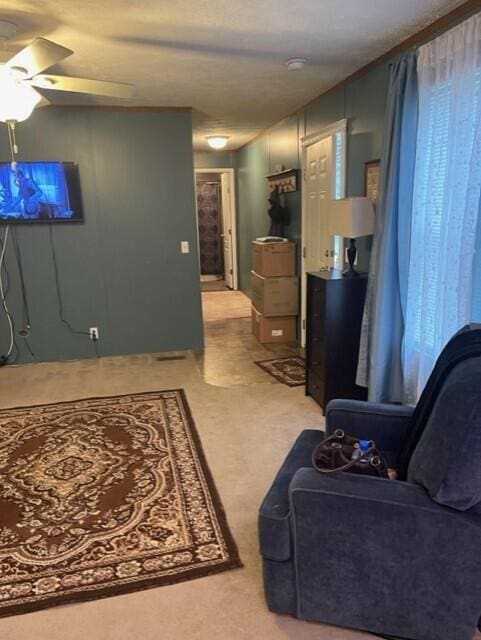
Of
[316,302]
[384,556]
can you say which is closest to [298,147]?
[316,302]

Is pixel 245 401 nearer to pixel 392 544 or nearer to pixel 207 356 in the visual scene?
pixel 207 356

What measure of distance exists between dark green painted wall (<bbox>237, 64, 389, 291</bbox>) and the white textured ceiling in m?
0.18

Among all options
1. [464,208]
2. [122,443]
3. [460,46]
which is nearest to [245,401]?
[122,443]

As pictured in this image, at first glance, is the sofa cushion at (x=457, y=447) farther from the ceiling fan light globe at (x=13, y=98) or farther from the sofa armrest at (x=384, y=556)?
the ceiling fan light globe at (x=13, y=98)

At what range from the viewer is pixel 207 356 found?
476cm

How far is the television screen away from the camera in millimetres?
4266

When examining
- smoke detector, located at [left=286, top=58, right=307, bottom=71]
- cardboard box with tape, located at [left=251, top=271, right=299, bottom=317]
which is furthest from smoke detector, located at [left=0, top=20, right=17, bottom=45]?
cardboard box with tape, located at [left=251, top=271, right=299, bottom=317]

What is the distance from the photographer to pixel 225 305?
7363mm

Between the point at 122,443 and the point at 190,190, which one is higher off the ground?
the point at 190,190

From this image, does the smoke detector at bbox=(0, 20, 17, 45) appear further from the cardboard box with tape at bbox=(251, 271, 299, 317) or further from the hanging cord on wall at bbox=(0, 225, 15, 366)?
the cardboard box with tape at bbox=(251, 271, 299, 317)

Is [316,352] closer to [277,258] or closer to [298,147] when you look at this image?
[277,258]

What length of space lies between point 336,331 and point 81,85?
2181 millimetres

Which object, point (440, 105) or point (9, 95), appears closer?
point (9, 95)

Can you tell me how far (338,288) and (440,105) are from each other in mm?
1241
